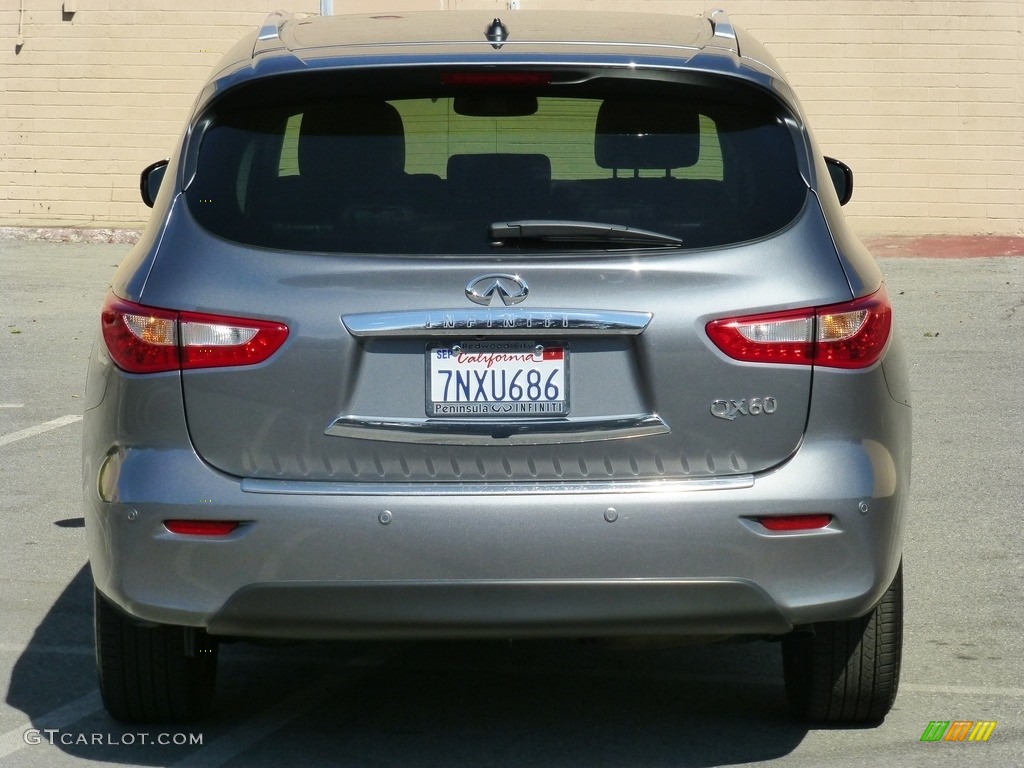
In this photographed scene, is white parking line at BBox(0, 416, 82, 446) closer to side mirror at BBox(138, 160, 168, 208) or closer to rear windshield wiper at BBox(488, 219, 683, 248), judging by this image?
side mirror at BBox(138, 160, 168, 208)

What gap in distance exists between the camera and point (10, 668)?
4742mm

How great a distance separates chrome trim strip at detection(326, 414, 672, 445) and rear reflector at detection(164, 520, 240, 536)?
0.31m

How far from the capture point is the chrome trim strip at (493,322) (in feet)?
11.5

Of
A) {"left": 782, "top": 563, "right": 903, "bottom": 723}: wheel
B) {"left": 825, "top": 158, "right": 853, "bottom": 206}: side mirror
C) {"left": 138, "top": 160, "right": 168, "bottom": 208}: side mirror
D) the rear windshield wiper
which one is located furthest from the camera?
{"left": 825, "top": 158, "right": 853, "bottom": 206}: side mirror

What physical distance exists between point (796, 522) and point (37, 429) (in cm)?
580

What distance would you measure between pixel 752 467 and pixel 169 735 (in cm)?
174

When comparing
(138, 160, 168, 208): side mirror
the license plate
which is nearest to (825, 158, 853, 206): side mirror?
the license plate

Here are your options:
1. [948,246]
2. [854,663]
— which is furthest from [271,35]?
[948,246]

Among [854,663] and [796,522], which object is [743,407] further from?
[854,663]

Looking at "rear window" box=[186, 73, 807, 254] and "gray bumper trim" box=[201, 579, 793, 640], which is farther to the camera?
"rear window" box=[186, 73, 807, 254]

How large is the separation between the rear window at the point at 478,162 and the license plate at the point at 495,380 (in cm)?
26

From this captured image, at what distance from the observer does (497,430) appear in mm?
3518

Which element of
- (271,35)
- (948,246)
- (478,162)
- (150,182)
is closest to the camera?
(478,162)

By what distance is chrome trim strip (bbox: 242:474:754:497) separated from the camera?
11.4ft
